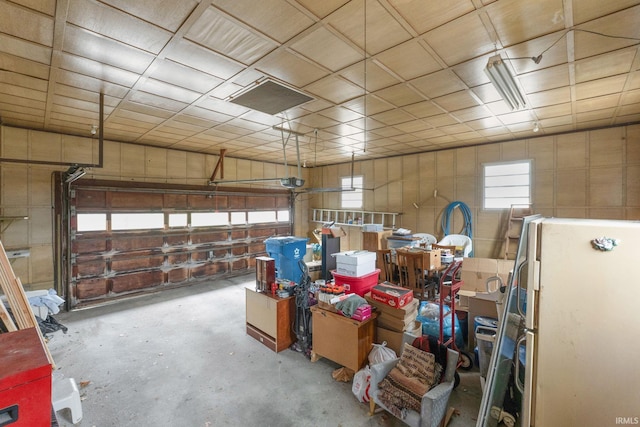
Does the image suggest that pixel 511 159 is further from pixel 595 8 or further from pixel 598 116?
pixel 595 8

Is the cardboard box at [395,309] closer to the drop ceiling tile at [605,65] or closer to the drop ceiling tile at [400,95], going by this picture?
the drop ceiling tile at [400,95]

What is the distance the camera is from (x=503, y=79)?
8.52 feet

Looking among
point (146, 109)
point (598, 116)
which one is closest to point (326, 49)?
point (146, 109)

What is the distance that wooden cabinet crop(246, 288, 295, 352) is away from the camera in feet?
11.5

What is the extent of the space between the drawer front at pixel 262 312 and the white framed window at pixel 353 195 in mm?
5238

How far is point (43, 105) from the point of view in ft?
12.5

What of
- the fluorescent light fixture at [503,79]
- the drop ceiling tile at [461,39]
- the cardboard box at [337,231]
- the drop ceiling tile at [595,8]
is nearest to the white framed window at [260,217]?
the cardboard box at [337,231]

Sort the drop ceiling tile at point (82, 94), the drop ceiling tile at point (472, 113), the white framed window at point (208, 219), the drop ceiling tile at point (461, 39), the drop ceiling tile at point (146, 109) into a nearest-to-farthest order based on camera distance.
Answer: the drop ceiling tile at point (461, 39), the drop ceiling tile at point (82, 94), the drop ceiling tile at point (146, 109), the drop ceiling tile at point (472, 113), the white framed window at point (208, 219)

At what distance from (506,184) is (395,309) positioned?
4.66 meters

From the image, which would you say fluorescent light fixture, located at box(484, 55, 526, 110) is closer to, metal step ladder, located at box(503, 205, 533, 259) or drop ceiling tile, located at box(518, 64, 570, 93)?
drop ceiling tile, located at box(518, 64, 570, 93)

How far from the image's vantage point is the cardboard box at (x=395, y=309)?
298cm

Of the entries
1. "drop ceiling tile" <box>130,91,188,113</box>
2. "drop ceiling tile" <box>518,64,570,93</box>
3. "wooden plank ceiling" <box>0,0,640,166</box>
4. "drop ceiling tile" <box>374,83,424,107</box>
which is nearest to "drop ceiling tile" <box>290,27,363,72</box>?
"wooden plank ceiling" <box>0,0,640,166</box>

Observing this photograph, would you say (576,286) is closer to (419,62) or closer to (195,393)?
(419,62)

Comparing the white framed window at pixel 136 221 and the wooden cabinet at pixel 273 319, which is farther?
the white framed window at pixel 136 221
